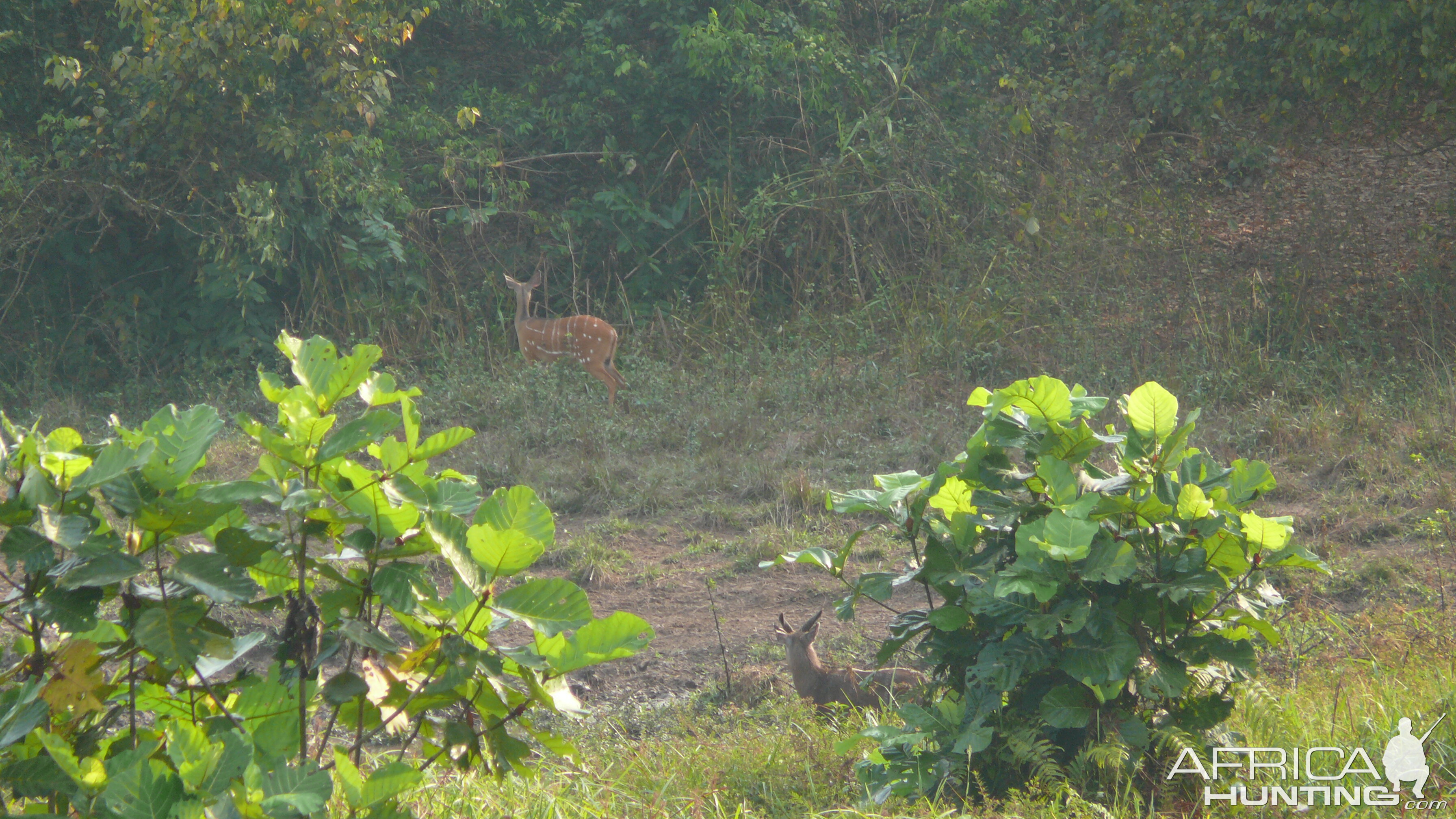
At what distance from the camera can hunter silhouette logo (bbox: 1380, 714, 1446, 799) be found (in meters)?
2.74

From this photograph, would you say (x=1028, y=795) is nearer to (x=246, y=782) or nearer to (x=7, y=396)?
(x=246, y=782)

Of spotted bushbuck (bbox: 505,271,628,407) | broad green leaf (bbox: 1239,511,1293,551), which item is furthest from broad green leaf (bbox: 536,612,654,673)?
spotted bushbuck (bbox: 505,271,628,407)

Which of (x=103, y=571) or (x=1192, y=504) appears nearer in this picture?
(x=103, y=571)

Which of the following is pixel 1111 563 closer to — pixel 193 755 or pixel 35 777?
pixel 193 755

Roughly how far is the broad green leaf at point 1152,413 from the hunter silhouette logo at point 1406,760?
94 centimetres

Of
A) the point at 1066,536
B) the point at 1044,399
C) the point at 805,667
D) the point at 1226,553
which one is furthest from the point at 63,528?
the point at 805,667

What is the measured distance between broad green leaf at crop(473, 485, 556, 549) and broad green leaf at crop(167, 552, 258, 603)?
15.0 inches

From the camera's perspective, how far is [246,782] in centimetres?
170

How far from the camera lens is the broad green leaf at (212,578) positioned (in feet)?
6.01

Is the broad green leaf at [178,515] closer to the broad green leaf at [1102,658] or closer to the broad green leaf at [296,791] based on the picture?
the broad green leaf at [296,791]

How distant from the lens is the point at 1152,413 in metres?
2.71

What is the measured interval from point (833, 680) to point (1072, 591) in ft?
5.43

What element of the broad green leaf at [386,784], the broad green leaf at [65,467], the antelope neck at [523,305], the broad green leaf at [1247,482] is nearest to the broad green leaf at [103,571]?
the broad green leaf at [65,467]

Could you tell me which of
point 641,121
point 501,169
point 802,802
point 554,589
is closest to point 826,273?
point 641,121
